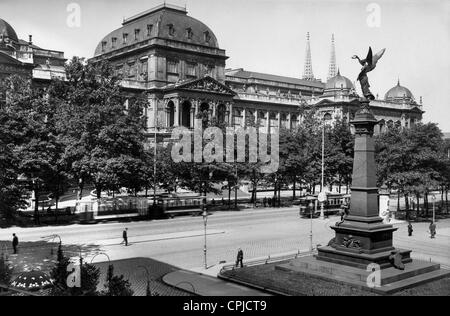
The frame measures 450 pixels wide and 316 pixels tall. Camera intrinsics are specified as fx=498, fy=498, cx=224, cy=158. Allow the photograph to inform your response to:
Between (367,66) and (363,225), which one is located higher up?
(367,66)

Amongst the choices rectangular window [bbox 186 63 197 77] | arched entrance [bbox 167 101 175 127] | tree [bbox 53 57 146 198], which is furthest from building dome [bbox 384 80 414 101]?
tree [bbox 53 57 146 198]

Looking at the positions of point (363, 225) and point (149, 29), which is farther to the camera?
point (149, 29)

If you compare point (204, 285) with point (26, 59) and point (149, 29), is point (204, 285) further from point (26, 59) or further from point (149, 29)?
point (149, 29)

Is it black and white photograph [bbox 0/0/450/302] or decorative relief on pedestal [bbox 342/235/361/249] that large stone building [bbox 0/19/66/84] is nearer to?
black and white photograph [bbox 0/0/450/302]

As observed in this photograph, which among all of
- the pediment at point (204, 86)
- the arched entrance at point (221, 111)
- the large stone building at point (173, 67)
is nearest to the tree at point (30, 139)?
the large stone building at point (173, 67)

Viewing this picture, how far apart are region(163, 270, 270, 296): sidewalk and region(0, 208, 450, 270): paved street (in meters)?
2.14

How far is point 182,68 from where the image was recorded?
8300cm

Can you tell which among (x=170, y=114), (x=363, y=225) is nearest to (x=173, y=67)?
(x=170, y=114)

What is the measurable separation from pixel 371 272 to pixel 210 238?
1506 cm

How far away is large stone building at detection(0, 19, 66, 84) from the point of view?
200 ft

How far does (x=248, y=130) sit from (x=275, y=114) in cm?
5123

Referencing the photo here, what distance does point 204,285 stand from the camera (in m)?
19.8

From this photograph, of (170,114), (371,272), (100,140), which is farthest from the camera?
(170,114)

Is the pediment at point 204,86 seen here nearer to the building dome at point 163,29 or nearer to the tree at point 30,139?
the building dome at point 163,29
